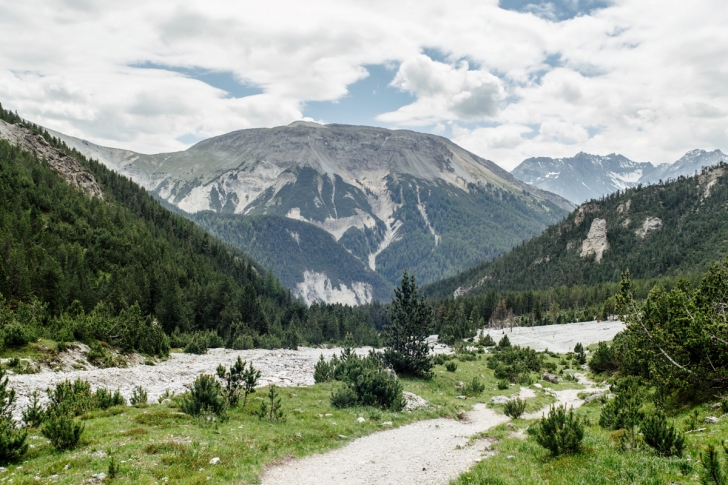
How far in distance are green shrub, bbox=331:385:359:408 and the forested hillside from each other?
26.5 meters

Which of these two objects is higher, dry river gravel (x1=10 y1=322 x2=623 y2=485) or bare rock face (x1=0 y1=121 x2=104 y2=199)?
bare rock face (x1=0 y1=121 x2=104 y2=199)

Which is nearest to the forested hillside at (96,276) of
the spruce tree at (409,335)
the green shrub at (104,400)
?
the green shrub at (104,400)

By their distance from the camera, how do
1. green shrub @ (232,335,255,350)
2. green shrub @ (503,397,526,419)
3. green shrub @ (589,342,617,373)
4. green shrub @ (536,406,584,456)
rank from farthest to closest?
green shrub @ (232,335,255,350)
green shrub @ (589,342,617,373)
green shrub @ (503,397,526,419)
green shrub @ (536,406,584,456)

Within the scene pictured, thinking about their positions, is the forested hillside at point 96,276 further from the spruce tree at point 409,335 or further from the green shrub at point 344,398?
the spruce tree at point 409,335

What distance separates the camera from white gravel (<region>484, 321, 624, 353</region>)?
87.6 metres

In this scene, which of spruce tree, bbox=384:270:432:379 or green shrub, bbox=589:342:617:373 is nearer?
spruce tree, bbox=384:270:432:379

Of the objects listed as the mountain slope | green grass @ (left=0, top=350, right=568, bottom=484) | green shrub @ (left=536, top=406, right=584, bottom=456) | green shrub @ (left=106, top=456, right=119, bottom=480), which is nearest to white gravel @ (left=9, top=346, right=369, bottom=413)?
green grass @ (left=0, top=350, right=568, bottom=484)

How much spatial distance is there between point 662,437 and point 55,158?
157 meters

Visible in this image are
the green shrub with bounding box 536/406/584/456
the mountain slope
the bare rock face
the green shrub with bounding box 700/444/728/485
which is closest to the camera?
the green shrub with bounding box 700/444/728/485

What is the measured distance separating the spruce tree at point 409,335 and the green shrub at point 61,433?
1221 inches

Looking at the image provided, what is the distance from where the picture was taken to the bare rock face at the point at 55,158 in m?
119

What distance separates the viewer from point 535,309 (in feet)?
495

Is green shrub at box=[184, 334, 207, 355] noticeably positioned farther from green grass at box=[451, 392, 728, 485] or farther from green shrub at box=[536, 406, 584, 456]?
green shrub at box=[536, 406, 584, 456]

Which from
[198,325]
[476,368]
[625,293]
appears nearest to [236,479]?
[625,293]
